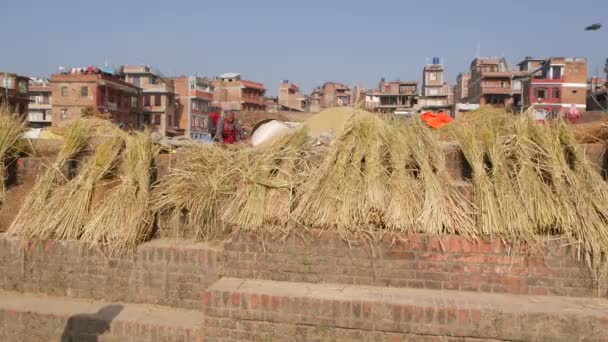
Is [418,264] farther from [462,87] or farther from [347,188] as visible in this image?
[462,87]

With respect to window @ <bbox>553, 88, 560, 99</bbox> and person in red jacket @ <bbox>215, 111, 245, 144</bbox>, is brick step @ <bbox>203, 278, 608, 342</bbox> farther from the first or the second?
window @ <bbox>553, 88, 560, 99</bbox>

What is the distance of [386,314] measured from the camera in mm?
4035


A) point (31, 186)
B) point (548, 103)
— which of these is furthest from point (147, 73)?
point (31, 186)

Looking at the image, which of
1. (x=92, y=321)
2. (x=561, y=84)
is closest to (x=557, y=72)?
(x=561, y=84)

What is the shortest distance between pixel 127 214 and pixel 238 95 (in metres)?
69.1

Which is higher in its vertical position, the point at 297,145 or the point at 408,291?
the point at 297,145

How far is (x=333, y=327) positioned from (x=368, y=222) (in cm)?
98

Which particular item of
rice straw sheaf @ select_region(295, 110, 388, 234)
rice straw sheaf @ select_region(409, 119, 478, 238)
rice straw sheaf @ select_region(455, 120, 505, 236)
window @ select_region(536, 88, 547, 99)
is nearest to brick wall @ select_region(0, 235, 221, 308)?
rice straw sheaf @ select_region(295, 110, 388, 234)

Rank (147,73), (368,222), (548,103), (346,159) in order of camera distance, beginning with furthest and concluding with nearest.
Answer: (147,73), (548,103), (346,159), (368,222)

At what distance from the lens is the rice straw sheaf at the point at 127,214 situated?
201 inches

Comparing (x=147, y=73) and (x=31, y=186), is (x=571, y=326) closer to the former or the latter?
(x=31, y=186)

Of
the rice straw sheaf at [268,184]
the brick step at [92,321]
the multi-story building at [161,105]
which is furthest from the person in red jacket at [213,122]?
the multi-story building at [161,105]

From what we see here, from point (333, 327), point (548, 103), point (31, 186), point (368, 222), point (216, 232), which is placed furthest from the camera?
point (548, 103)

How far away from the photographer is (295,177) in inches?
193
